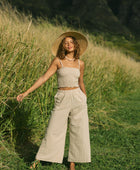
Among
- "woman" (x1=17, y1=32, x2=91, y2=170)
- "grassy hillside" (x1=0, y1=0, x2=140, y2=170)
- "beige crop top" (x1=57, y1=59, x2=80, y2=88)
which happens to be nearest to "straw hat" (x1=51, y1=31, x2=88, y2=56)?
"woman" (x1=17, y1=32, x2=91, y2=170)

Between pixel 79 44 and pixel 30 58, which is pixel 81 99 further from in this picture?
pixel 30 58

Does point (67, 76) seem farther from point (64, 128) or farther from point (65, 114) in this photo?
point (64, 128)

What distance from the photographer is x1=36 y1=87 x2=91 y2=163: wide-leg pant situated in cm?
230

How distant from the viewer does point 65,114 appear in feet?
7.64

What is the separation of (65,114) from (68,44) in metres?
0.79

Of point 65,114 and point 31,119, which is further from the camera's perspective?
point 31,119

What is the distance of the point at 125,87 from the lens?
897cm

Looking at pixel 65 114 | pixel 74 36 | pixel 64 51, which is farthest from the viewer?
pixel 74 36

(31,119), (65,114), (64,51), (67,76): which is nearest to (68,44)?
(64,51)

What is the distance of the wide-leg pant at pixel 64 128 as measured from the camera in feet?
7.55

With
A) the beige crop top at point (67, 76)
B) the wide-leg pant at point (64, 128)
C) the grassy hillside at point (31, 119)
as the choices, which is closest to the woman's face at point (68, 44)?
the beige crop top at point (67, 76)

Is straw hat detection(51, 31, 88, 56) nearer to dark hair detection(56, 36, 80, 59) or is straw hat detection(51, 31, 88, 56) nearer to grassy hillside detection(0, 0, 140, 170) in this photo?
dark hair detection(56, 36, 80, 59)

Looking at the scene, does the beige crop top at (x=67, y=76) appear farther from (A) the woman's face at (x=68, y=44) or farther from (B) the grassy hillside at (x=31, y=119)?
(B) the grassy hillside at (x=31, y=119)

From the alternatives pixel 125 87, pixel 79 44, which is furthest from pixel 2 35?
pixel 125 87
